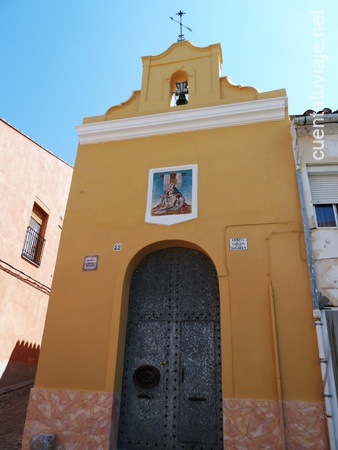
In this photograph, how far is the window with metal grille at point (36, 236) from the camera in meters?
11.3

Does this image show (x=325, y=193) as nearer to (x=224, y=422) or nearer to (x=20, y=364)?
(x=224, y=422)

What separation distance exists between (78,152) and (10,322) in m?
5.34

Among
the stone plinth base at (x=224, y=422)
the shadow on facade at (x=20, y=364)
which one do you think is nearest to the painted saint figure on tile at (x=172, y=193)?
the stone plinth base at (x=224, y=422)

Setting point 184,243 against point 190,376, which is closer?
point 190,376

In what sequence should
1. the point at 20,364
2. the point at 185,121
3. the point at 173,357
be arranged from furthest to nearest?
the point at 20,364
the point at 185,121
the point at 173,357

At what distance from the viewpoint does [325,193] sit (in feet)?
19.4

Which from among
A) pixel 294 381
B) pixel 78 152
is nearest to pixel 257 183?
pixel 294 381

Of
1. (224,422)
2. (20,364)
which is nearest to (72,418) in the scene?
(224,422)

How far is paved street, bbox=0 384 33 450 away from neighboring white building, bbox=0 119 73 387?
40cm

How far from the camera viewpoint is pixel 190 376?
5449mm

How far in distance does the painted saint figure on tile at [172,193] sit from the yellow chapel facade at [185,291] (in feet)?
0.08

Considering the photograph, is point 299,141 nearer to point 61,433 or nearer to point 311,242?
point 311,242

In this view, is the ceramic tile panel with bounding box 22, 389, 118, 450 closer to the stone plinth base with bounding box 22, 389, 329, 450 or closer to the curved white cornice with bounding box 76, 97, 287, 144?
the stone plinth base with bounding box 22, 389, 329, 450

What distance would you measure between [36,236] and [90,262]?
6341mm
